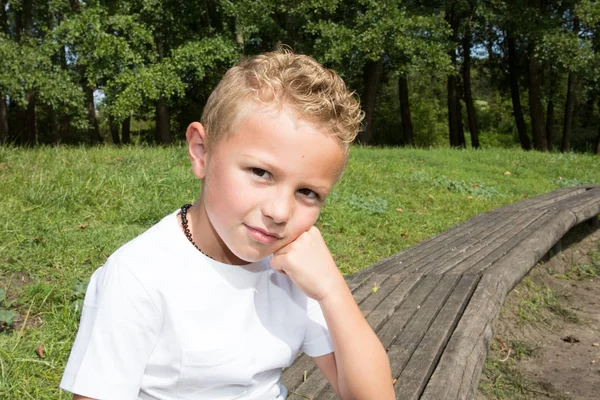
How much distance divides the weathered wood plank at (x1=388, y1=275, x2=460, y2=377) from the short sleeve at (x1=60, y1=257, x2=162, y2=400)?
1.38 m

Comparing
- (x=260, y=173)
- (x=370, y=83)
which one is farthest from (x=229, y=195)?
(x=370, y=83)

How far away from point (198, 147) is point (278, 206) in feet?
1.12

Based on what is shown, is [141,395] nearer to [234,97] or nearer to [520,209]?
[234,97]

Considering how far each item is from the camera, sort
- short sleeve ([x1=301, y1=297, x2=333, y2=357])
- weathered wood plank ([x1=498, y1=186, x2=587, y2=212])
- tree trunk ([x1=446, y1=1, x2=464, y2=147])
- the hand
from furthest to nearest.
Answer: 1. tree trunk ([x1=446, y1=1, x2=464, y2=147])
2. weathered wood plank ([x1=498, y1=186, x2=587, y2=212])
3. short sleeve ([x1=301, y1=297, x2=333, y2=357])
4. the hand

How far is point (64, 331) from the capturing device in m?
3.00

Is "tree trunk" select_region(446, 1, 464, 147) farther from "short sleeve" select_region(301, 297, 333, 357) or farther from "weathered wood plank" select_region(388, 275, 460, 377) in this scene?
"short sleeve" select_region(301, 297, 333, 357)

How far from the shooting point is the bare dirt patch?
12.4ft

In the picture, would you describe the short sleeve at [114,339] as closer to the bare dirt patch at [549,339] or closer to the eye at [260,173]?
the eye at [260,173]

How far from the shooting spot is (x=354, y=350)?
168 cm

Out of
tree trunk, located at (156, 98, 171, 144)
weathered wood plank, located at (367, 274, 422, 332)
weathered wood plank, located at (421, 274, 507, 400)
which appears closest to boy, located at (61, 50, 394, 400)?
weathered wood plank, located at (421, 274, 507, 400)

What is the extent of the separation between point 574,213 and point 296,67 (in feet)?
19.3

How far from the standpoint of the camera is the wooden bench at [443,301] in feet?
8.02

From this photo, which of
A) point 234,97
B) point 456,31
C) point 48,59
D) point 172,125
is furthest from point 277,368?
point 172,125

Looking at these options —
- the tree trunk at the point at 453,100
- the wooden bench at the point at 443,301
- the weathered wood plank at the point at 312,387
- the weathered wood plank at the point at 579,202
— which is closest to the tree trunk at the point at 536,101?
the tree trunk at the point at 453,100
